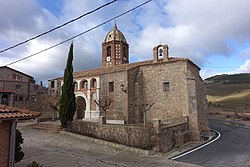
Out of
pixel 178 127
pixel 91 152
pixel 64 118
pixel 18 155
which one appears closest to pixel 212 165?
pixel 178 127

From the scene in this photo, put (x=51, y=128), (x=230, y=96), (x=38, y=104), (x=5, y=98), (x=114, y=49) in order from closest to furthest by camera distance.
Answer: (x=51, y=128) < (x=5, y=98) < (x=114, y=49) < (x=38, y=104) < (x=230, y=96)

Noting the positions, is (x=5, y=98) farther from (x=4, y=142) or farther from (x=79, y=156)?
(x=4, y=142)

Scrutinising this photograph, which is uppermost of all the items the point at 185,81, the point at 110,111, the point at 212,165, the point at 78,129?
the point at 185,81

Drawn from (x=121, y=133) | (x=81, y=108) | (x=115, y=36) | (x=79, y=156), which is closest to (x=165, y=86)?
→ (x=121, y=133)

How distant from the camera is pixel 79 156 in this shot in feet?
34.4

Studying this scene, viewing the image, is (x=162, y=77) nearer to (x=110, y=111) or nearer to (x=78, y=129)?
(x=110, y=111)

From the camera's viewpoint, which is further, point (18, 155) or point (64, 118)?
point (64, 118)

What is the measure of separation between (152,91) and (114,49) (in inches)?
478

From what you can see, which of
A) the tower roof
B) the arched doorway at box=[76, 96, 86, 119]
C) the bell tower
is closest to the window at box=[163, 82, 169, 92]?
the arched doorway at box=[76, 96, 86, 119]

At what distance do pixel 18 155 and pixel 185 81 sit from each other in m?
14.1

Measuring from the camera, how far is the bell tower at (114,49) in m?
29.3

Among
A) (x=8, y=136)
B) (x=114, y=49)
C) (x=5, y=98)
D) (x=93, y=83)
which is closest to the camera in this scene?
(x=8, y=136)

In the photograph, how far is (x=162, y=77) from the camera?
19188mm

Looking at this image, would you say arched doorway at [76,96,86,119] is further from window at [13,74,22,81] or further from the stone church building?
window at [13,74,22,81]
